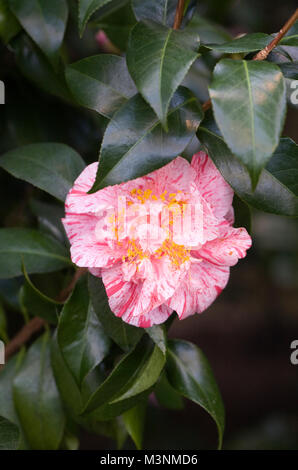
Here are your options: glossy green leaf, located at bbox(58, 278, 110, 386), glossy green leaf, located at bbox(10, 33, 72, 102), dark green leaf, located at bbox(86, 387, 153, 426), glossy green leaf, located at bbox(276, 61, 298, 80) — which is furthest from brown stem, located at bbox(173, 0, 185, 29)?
dark green leaf, located at bbox(86, 387, 153, 426)

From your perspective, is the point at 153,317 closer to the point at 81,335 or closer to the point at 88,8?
the point at 81,335

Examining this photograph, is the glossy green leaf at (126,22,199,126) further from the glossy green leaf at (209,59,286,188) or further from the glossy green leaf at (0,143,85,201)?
the glossy green leaf at (0,143,85,201)

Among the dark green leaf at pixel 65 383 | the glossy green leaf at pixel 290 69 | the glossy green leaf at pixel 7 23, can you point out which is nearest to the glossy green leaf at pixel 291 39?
the glossy green leaf at pixel 290 69

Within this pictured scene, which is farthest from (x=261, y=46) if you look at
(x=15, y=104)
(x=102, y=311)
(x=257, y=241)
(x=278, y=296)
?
(x=278, y=296)

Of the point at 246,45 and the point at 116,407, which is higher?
the point at 246,45

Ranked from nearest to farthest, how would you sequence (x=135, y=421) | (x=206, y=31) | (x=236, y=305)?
(x=135, y=421) < (x=206, y=31) < (x=236, y=305)

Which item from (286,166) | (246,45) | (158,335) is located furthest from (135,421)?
(246,45)
